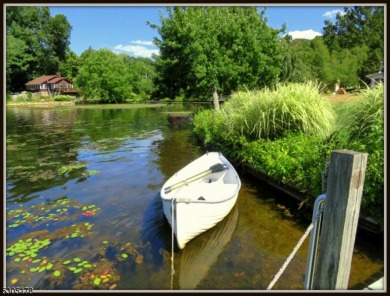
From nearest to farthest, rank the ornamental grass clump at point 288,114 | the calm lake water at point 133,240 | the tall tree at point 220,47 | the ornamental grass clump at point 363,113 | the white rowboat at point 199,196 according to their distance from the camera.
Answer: the calm lake water at point 133,240 < the white rowboat at point 199,196 < the ornamental grass clump at point 363,113 < the ornamental grass clump at point 288,114 < the tall tree at point 220,47

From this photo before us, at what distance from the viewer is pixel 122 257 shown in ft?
16.1

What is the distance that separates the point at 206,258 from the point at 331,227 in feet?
9.10

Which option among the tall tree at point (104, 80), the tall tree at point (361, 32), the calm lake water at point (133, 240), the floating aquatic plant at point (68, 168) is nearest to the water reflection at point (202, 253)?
the calm lake water at point (133, 240)

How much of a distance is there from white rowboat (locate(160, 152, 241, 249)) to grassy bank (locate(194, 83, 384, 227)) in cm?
137

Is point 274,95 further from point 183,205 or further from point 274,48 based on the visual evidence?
point 274,48

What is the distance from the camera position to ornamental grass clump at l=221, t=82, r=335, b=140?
8438 mm

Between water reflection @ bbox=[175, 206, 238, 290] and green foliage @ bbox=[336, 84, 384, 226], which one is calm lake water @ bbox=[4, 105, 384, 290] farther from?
green foliage @ bbox=[336, 84, 384, 226]

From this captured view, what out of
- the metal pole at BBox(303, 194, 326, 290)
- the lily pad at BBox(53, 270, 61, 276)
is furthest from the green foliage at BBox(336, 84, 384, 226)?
the lily pad at BBox(53, 270, 61, 276)

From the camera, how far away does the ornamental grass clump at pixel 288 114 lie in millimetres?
8438

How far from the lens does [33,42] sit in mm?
63219

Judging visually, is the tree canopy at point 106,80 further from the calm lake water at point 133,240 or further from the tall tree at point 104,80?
the calm lake water at point 133,240

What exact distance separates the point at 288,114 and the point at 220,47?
11.3 meters

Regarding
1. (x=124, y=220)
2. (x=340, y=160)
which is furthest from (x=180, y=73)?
(x=340, y=160)

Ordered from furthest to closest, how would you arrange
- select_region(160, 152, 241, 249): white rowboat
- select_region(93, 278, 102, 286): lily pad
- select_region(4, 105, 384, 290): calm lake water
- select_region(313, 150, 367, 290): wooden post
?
select_region(160, 152, 241, 249): white rowboat → select_region(4, 105, 384, 290): calm lake water → select_region(93, 278, 102, 286): lily pad → select_region(313, 150, 367, 290): wooden post
